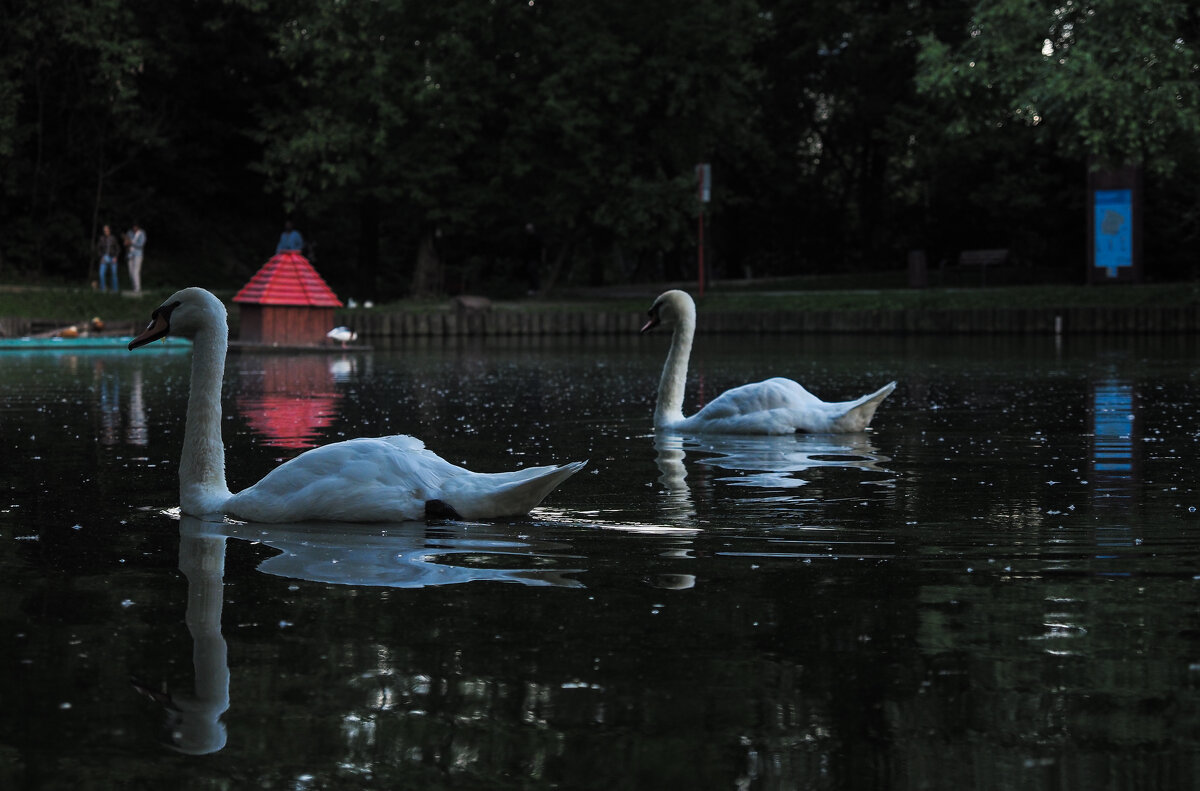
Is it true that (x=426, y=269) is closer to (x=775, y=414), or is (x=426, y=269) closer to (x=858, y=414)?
(x=775, y=414)

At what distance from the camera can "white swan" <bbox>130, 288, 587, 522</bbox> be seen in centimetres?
866

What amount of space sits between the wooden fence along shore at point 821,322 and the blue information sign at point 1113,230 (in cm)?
398

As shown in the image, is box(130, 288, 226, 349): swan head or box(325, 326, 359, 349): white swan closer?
box(130, 288, 226, 349): swan head

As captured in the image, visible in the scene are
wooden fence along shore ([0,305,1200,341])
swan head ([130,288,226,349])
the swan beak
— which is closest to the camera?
the swan beak

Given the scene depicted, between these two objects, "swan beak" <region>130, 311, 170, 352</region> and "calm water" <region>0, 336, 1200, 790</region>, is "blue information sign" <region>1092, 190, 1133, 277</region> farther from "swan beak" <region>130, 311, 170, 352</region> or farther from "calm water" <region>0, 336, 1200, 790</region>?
"swan beak" <region>130, 311, 170, 352</region>

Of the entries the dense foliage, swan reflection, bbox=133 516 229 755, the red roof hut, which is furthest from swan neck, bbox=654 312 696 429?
the dense foliage

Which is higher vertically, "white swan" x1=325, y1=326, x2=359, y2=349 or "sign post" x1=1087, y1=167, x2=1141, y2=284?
"sign post" x1=1087, y1=167, x2=1141, y2=284

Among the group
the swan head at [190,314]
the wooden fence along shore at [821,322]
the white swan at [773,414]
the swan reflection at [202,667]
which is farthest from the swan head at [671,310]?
the wooden fence along shore at [821,322]

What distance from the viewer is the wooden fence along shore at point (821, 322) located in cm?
3778

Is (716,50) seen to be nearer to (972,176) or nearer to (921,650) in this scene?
(972,176)

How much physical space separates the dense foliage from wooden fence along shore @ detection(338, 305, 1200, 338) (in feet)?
12.3

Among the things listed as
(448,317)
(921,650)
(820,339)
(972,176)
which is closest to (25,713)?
Answer: (921,650)

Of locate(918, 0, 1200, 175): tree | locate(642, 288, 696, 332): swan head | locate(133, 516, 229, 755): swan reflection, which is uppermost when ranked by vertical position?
locate(918, 0, 1200, 175): tree

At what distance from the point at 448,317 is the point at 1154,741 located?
37.5m
